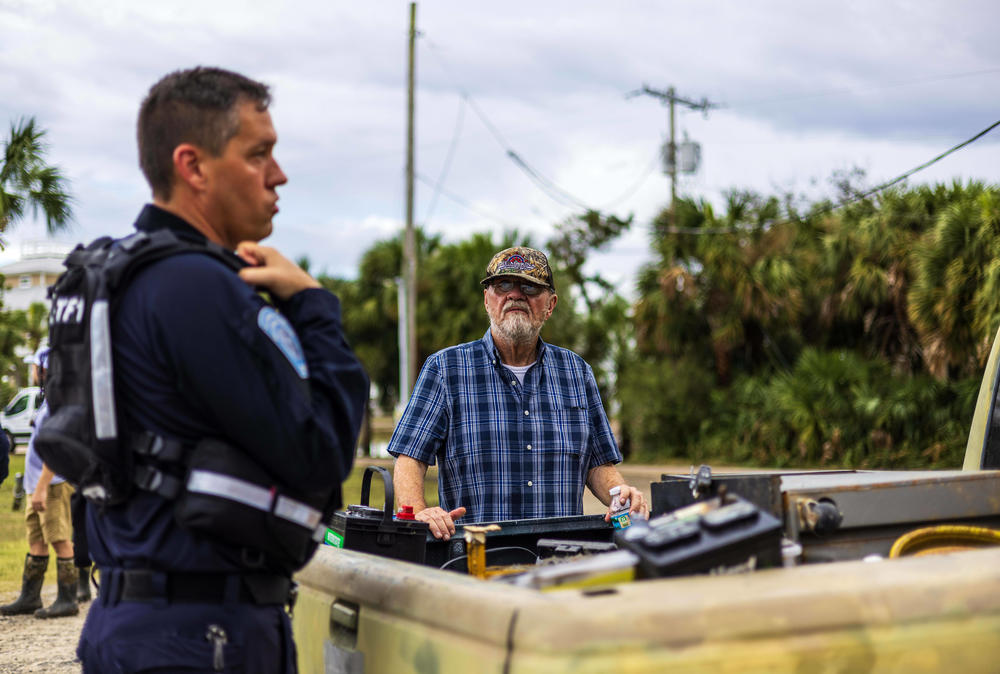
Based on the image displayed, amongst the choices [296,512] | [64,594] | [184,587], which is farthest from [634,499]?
[64,594]

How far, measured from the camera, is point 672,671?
1615mm

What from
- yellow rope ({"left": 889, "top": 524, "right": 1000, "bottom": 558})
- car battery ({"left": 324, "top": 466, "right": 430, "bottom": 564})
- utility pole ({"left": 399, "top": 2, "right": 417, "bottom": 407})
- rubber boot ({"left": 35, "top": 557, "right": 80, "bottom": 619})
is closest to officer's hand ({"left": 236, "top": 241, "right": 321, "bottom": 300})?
car battery ({"left": 324, "top": 466, "right": 430, "bottom": 564})

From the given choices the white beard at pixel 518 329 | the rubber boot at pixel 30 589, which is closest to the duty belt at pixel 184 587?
the white beard at pixel 518 329

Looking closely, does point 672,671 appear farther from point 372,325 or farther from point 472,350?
point 372,325

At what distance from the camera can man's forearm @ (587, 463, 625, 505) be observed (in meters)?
4.30

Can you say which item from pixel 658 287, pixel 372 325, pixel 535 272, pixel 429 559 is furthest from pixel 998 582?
pixel 372 325

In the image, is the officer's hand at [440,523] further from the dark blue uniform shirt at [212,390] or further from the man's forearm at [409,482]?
the dark blue uniform shirt at [212,390]

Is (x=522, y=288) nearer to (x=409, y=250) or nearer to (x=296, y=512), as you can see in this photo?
(x=296, y=512)

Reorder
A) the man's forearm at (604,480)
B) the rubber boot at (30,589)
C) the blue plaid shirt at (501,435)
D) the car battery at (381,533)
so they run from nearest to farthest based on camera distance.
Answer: the car battery at (381,533) < the blue plaid shirt at (501,435) < the man's forearm at (604,480) < the rubber boot at (30,589)

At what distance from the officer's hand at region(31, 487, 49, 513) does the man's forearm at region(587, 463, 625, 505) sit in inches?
203

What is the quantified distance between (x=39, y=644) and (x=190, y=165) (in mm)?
6141

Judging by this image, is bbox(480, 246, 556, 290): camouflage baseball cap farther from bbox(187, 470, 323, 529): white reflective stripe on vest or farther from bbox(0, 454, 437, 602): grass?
bbox(187, 470, 323, 529): white reflective stripe on vest

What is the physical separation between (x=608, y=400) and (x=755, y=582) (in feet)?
90.5

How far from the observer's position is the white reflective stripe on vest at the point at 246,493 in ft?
6.21
